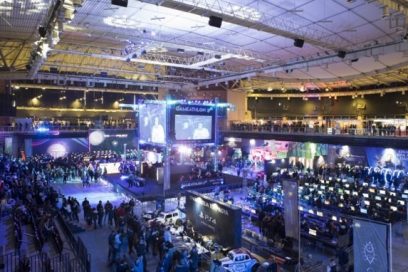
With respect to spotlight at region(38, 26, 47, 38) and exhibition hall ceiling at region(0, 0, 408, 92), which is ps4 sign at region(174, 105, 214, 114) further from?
spotlight at region(38, 26, 47, 38)

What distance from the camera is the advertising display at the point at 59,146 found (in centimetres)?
3197

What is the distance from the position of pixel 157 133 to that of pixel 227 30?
7351 mm

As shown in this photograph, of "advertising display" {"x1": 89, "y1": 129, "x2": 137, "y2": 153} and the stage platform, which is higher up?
"advertising display" {"x1": 89, "y1": 129, "x2": 137, "y2": 153}

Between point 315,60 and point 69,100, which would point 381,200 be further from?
point 69,100

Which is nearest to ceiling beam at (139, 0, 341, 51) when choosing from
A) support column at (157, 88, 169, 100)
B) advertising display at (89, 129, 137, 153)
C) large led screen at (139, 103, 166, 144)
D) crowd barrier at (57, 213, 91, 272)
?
crowd barrier at (57, 213, 91, 272)

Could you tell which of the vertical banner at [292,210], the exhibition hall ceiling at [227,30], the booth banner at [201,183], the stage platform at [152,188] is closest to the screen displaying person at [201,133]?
the booth banner at [201,183]

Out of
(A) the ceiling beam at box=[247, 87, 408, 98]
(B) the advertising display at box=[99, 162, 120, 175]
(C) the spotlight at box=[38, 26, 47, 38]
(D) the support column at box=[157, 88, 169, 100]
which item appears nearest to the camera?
(C) the spotlight at box=[38, 26, 47, 38]

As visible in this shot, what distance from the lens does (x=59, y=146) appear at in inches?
1297

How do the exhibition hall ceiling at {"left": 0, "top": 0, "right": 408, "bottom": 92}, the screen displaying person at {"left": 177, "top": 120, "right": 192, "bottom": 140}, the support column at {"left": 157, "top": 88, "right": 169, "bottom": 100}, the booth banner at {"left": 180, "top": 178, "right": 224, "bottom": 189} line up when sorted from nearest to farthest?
the exhibition hall ceiling at {"left": 0, "top": 0, "right": 408, "bottom": 92}, the booth banner at {"left": 180, "top": 178, "right": 224, "bottom": 189}, the screen displaying person at {"left": 177, "top": 120, "right": 192, "bottom": 140}, the support column at {"left": 157, "top": 88, "right": 169, "bottom": 100}

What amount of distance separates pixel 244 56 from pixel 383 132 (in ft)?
30.2

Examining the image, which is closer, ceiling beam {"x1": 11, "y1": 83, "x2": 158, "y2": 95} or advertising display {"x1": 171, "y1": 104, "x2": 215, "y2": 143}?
advertising display {"x1": 171, "y1": 104, "x2": 215, "y2": 143}

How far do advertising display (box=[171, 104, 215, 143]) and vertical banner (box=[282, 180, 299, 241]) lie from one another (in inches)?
390

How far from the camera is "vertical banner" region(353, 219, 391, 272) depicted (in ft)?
20.5

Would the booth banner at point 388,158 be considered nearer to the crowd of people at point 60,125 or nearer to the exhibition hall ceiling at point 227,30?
the exhibition hall ceiling at point 227,30
